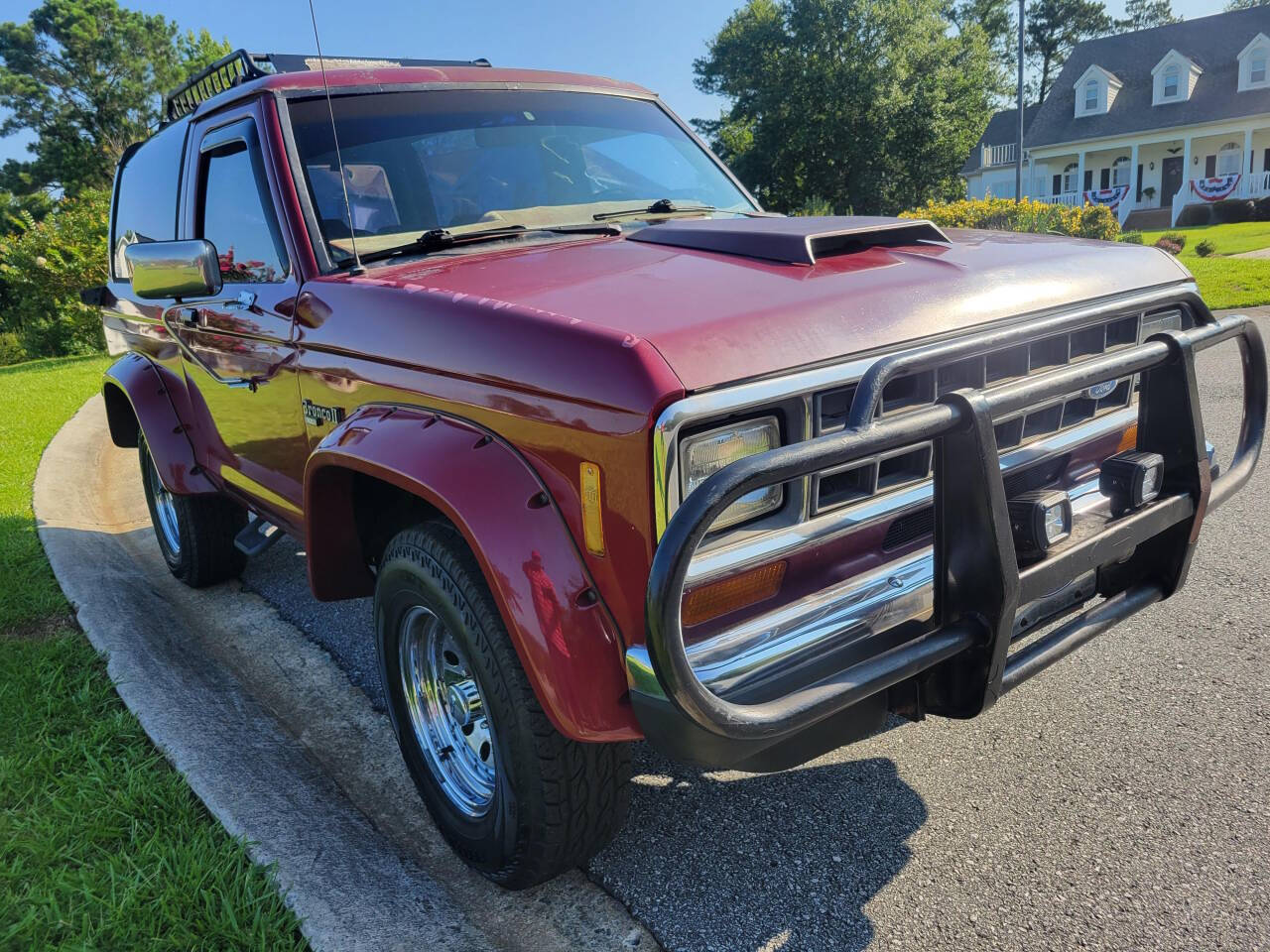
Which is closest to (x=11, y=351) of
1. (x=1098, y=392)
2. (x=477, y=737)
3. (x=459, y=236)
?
(x=459, y=236)

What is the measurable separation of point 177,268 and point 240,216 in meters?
0.39

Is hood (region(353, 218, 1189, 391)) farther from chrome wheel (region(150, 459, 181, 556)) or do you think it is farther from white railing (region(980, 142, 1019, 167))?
white railing (region(980, 142, 1019, 167))

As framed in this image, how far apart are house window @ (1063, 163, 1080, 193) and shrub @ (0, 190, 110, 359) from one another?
34904 mm

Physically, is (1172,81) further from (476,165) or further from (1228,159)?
(476,165)

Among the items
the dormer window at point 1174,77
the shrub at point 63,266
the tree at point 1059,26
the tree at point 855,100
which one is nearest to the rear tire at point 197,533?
the shrub at point 63,266

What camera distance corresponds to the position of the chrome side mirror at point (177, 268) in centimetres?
305

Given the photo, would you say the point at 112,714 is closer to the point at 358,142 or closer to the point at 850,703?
the point at 358,142

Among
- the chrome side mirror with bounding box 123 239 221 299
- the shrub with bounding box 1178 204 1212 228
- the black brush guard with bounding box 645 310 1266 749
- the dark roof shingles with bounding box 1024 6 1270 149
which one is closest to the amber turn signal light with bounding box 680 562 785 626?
the black brush guard with bounding box 645 310 1266 749

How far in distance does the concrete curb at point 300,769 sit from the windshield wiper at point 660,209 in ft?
6.28

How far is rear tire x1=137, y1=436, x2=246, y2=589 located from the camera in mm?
4434

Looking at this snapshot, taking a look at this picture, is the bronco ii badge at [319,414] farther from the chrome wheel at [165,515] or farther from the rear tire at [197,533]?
the chrome wheel at [165,515]

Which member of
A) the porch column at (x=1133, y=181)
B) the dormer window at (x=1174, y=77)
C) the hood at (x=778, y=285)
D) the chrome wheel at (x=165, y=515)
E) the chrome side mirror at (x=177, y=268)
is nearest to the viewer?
the hood at (x=778, y=285)

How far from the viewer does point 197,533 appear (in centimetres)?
446

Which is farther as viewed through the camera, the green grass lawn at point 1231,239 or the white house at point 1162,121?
the white house at point 1162,121
